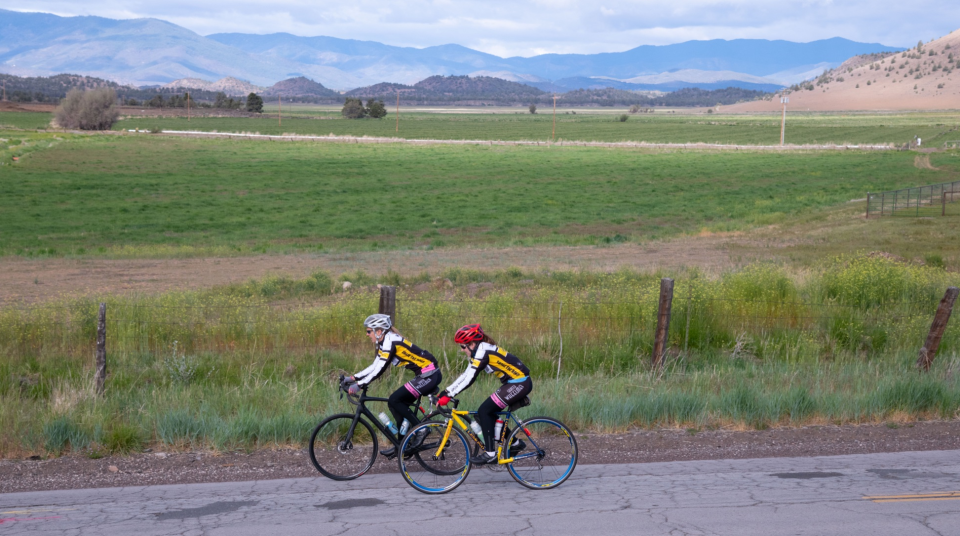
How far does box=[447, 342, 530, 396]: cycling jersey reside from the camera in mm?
7094

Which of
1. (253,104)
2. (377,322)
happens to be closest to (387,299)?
(377,322)

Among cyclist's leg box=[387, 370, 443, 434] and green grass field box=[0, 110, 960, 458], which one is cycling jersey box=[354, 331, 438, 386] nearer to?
cyclist's leg box=[387, 370, 443, 434]

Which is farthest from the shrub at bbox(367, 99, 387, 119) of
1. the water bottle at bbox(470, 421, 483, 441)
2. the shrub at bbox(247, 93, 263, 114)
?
the water bottle at bbox(470, 421, 483, 441)

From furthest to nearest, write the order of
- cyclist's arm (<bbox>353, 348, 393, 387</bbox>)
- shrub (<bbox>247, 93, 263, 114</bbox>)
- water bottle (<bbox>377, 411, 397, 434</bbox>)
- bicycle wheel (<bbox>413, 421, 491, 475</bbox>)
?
1. shrub (<bbox>247, 93, 263, 114</bbox>)
2. water bottle (<bbox>377, 411, 397, 434</bbox>)
3. bicycle wheel (<bbox>413, 421, 491, 475</bbox>)
4. cyclist's arm (<bbox>353, 348, 393, 387</bbox>)

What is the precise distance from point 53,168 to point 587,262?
44.4m

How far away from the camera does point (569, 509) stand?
6695mm

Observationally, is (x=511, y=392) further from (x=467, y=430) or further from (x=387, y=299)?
(x=387, y=299)

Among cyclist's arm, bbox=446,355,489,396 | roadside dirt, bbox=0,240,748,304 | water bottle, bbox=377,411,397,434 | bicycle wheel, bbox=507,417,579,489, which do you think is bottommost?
roadside dirt, bbox=0,240,748,304

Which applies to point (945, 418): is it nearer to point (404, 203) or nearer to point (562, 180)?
point (404, 203)

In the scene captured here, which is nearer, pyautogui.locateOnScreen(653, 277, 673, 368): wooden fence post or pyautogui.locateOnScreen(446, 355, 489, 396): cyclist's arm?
pyautogui.locateOnScreen(446, 355, 489, 396): cyclist's arm

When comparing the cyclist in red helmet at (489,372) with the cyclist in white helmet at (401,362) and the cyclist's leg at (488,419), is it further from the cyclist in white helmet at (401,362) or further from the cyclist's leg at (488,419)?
the cyclist in white helmet at (401,362)

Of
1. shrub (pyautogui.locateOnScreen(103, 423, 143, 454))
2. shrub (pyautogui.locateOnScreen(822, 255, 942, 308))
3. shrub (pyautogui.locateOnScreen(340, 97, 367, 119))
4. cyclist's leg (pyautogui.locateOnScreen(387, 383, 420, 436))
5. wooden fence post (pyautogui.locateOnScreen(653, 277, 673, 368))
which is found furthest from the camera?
shrub (pyautogui.locateOnScreen(340, 97, 367, 119))

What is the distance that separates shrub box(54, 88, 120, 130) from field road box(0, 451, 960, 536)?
120m

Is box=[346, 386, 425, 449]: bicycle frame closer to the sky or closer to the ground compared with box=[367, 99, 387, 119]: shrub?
closer to the ground
